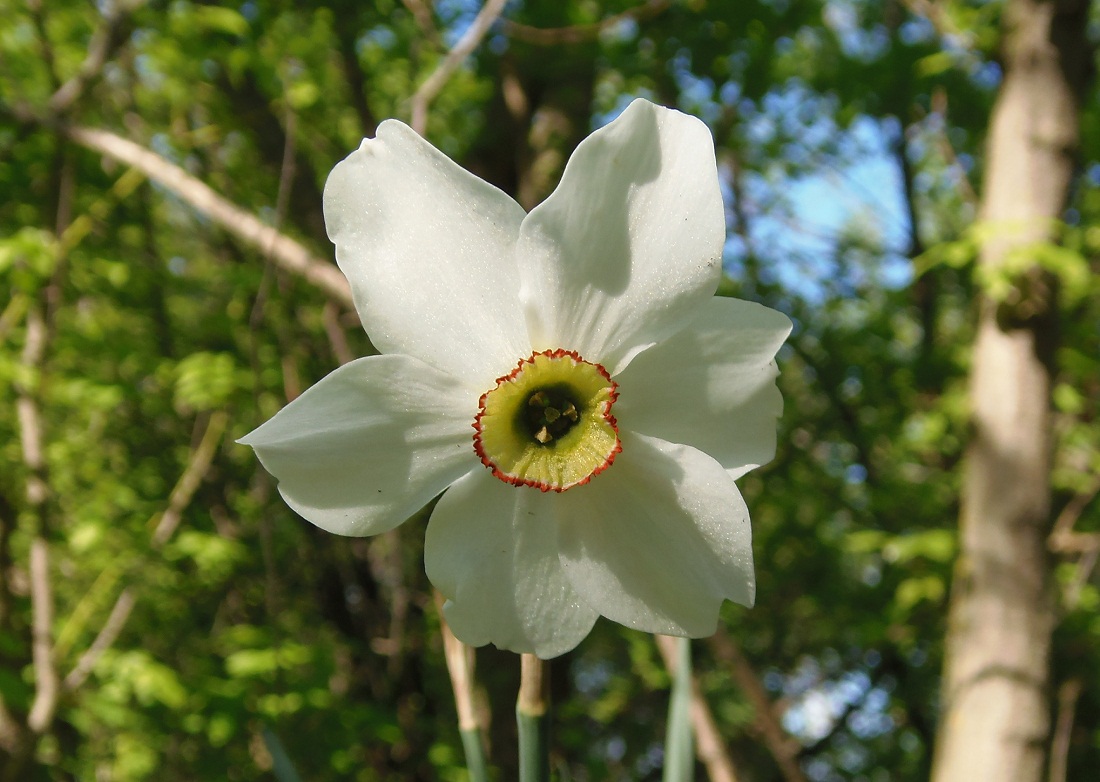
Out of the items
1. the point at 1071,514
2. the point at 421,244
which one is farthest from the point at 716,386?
the point at 1071,514

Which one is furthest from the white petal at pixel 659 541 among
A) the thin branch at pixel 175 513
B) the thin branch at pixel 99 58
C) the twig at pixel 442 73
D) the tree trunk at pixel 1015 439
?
the thin branch at pixel 175 513

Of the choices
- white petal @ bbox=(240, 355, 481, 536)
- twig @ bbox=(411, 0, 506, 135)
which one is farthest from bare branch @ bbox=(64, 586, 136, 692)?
white petal @ bbox=(240, 355, 481, 536)

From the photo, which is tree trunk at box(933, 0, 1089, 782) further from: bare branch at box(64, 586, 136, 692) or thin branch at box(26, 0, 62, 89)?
thin branch at box(26, 0, 62, 89)

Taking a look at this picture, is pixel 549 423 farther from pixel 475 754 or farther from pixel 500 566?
pixel 475 754

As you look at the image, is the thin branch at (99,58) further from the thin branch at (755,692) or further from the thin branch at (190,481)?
the thin branch at (755,692)

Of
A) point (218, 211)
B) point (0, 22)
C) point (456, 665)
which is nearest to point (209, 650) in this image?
point (0, 22)

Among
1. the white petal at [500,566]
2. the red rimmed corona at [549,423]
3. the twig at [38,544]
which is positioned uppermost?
the red rimmed corona at [549,423]
